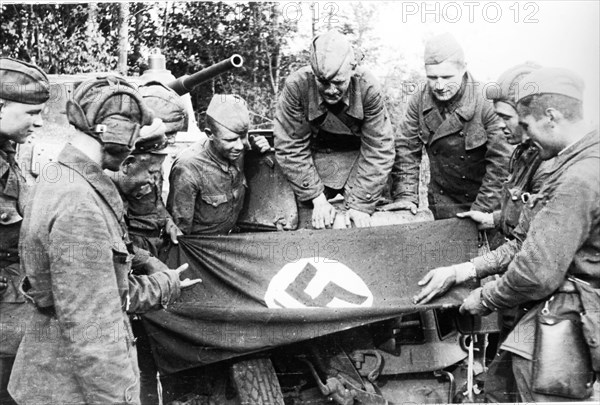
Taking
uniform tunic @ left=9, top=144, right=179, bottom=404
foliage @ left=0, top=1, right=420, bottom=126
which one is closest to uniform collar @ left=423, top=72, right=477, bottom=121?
uniform tunic @ left=9, top=144, right=179, bottom=404

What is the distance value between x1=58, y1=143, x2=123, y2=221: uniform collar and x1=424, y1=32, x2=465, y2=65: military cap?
119 inches

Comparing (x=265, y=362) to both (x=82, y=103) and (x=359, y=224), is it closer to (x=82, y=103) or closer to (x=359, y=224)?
(x=359, y=224)

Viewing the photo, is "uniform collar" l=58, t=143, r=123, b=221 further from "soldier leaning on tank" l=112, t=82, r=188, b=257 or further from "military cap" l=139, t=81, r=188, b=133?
"military cap" l=139, t=81, r=188, b=133

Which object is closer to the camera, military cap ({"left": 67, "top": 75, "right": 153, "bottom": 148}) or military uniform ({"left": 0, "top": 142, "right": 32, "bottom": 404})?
military cap ({"left": 67, "top": 75, "right": 153, "bottom": 148})

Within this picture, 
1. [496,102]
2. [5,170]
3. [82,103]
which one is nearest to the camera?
[82,103]

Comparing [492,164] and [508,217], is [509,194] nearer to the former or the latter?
[508,217]

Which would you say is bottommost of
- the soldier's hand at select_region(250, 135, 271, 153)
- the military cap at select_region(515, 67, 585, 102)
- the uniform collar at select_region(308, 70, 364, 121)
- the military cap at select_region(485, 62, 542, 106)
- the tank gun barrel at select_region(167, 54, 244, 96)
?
the soldier's hand at select_region(250, 135, 271, 153)

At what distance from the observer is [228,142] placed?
5449mm

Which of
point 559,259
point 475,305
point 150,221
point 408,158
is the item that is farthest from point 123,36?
Result: point 559,259

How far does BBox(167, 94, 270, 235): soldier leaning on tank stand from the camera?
5430 mm

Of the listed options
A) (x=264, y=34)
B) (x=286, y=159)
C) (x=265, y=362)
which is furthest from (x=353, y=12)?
(x=265, y=362)

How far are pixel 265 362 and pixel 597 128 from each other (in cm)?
242

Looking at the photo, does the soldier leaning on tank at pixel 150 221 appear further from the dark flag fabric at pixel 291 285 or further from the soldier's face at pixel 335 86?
the soldier's face at pixel 335 86

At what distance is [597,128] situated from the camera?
397cm
